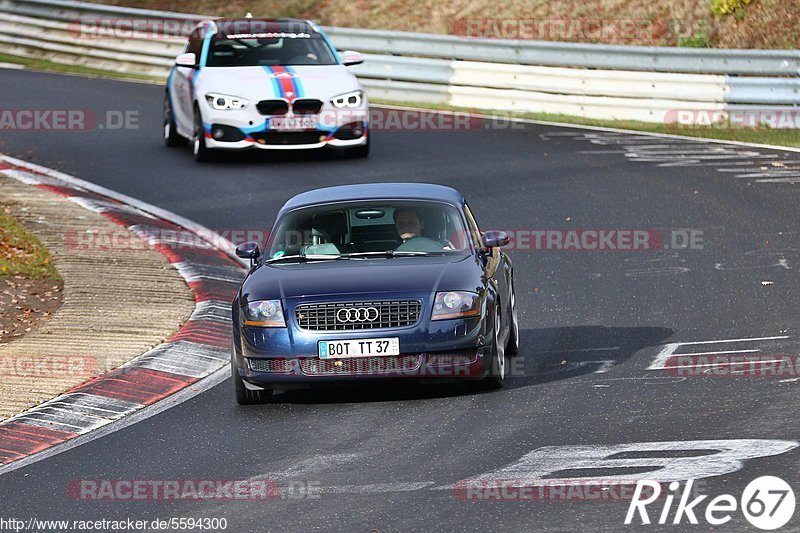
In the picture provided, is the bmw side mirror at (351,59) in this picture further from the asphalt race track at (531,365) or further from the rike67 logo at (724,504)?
the rike67 logo at (724,504)

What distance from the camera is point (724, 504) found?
23.9 ft

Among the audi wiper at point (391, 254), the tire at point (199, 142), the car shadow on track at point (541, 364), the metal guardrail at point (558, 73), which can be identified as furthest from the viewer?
the metal guardrail at point (558, 73)

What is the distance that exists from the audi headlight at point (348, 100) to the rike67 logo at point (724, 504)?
13.3 metres

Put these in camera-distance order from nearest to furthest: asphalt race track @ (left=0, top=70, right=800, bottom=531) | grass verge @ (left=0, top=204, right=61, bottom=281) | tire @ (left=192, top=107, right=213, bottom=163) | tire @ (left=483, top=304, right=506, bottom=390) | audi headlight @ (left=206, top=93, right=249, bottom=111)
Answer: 1. asphalt race track @ (left=0, top=70, right=800, bottom=531)
2. tire @ (left=483, top=304, right=506, bottom=390)
3. grass verge @ (left=0, top=204, right=61, bottom=281)
4. audi headlight @ (left=206, top=93, right=249, bottom=111)
5. tire @ (left=192, top=107, right=213, bottom=163)

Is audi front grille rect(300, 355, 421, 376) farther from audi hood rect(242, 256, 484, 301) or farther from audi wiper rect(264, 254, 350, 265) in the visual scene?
audi wiper rect(264, 254, 350, 265)

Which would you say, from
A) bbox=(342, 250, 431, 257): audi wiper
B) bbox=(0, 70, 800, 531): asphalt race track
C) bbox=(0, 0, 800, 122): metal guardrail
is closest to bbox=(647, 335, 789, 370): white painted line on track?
bbox=(0, 70, 800, 531): asphalt race track

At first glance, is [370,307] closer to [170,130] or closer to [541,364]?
[541,364]

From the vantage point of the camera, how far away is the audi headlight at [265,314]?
33.0 feet

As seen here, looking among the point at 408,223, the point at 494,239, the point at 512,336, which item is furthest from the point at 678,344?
the point at 408,223

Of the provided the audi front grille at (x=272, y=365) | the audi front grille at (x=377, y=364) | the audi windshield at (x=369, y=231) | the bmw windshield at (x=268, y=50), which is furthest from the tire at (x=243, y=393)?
the bmw windshield at (x=268, y=50)

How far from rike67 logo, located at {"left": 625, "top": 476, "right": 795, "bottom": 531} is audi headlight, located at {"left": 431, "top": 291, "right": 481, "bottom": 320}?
8.35 ft

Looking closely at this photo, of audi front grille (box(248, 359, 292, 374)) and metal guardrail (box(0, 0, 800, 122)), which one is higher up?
metal guardrail (box(0, 0, 800, 122))

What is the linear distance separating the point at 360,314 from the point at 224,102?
35.8ft

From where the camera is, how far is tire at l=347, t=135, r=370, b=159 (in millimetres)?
21062
